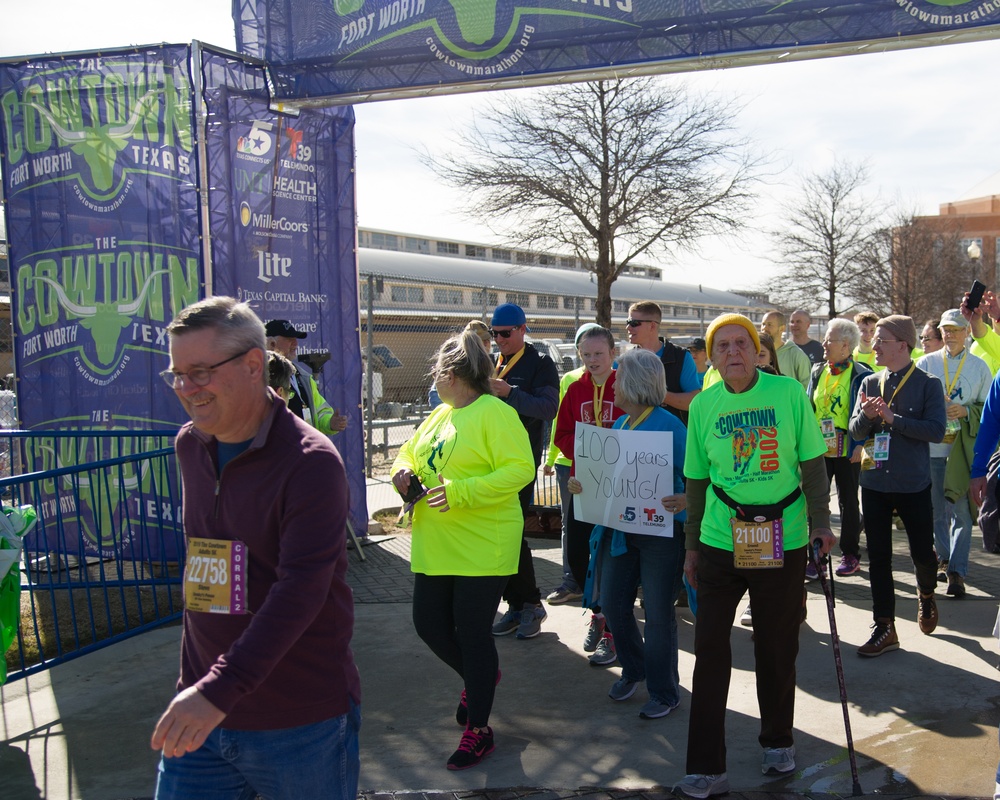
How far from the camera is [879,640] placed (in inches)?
215

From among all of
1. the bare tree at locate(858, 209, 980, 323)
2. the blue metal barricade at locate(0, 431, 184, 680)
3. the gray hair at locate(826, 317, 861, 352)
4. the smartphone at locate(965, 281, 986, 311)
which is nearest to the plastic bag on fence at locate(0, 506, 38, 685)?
the blue metal barricade at locate(0, 431, 184, 680)

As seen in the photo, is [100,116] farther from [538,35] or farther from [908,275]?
[908,275]

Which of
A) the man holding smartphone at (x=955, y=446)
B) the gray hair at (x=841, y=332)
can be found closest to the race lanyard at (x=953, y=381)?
the man holding smartphone at (x=955, y=446)

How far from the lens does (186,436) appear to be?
2.58 metres

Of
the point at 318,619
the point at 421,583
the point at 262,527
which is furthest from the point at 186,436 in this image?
the point at 421,583

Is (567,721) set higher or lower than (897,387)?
lower

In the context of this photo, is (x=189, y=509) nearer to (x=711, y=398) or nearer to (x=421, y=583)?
(x=421, y=583)

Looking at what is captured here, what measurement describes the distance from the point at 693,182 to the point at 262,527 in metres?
14.5

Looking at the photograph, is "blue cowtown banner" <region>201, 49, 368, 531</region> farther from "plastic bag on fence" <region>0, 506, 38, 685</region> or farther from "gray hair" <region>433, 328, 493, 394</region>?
"gray hair" <region>433, 328, 493, 394</region>

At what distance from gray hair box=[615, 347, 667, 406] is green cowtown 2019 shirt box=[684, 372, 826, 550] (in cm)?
76

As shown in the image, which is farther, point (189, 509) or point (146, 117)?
point (146, 117)

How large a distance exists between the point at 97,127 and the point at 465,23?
3.16 meters

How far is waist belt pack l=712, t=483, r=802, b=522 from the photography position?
3.86 metres

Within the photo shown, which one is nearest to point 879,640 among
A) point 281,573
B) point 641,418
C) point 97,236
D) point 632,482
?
point 632,482
